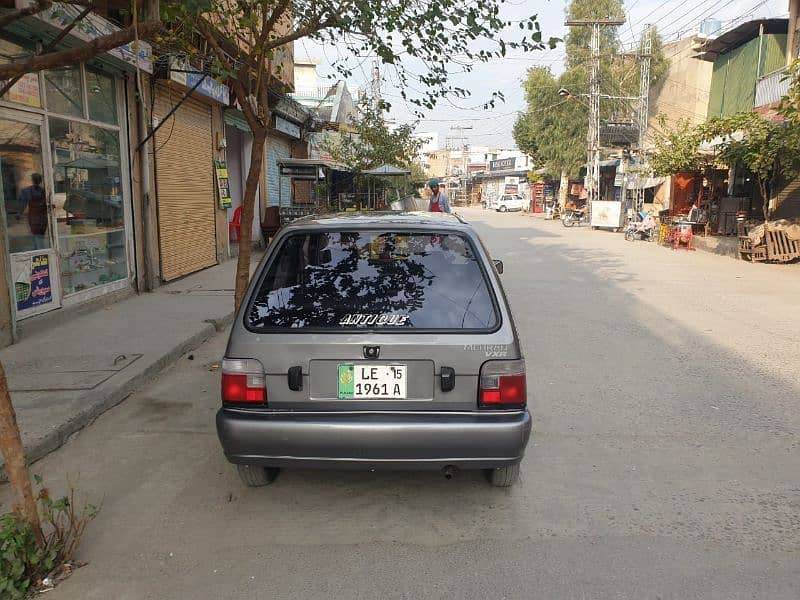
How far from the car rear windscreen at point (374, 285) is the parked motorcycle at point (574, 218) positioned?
3188 centimetres

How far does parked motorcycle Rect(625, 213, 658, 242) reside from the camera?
2428 cm

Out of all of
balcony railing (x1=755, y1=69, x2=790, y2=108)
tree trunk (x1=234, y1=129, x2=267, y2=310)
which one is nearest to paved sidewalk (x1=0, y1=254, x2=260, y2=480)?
tree trunk (x1=234, y1=129, x2=267, y2=310)

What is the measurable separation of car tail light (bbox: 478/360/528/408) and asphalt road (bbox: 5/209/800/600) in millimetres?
677

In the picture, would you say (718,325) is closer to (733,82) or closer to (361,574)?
(361,574)

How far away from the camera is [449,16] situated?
593cm

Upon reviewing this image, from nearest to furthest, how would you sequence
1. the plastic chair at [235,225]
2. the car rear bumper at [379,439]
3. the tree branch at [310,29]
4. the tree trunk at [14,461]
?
the tree trunk at [14,461], the car rear bumper at [379,439], the tree branch at [310,29], the plastic chair at [235,225]

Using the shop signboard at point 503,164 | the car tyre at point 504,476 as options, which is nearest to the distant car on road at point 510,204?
the shop signboard at point 503,164

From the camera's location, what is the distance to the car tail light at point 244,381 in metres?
3.27

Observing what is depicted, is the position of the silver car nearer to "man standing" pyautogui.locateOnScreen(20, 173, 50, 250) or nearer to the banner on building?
the banner on building

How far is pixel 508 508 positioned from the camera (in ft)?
11.7

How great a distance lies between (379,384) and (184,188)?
10.0 meters

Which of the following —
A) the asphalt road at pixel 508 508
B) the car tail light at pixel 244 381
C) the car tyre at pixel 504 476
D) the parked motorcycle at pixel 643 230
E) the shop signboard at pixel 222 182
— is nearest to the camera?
the asphalt road at pixel 508 508

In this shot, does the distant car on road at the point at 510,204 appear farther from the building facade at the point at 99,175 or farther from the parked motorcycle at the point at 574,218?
the building facade at the point at 99,175

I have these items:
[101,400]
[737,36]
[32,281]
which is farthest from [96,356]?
[737,36]
